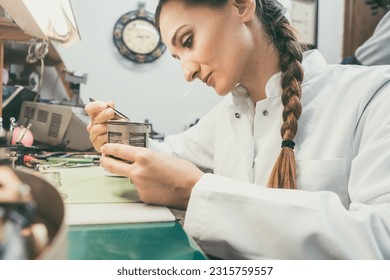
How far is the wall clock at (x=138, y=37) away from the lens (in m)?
2.09

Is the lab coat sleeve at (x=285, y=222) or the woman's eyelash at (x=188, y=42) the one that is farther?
the woman's eyelash at (x=188, y=42)

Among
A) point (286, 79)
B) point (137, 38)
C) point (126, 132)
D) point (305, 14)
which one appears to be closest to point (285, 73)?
point (286, 79)

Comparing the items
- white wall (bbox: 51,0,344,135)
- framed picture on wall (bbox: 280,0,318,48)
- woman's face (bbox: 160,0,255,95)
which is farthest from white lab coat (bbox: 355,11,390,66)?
woman's face (bbox: 160,0,255,95)

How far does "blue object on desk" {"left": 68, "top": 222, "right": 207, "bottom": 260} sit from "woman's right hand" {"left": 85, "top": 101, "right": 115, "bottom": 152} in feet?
1.45

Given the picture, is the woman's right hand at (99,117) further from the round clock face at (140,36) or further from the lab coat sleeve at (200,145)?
the round clock face at (140,36)

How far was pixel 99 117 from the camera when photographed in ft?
2.88

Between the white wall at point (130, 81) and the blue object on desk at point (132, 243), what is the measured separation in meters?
1.39

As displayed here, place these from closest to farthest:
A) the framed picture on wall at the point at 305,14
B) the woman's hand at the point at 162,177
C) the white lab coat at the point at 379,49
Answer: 1. the woman's hand at the point at 162,177
2. the white lab coat at the point at 379,49
3. the framed picture on wall at the point at 305,14

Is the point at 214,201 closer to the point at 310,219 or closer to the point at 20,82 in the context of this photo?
the point at 310,219

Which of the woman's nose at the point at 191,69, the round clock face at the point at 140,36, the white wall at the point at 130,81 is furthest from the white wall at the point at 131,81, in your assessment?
the woman's nose at the point at 191,69

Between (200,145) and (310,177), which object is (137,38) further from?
(310,177)

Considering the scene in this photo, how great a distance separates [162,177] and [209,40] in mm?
381

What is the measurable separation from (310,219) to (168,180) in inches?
9.1

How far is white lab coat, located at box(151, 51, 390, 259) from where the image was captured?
1.46ft
